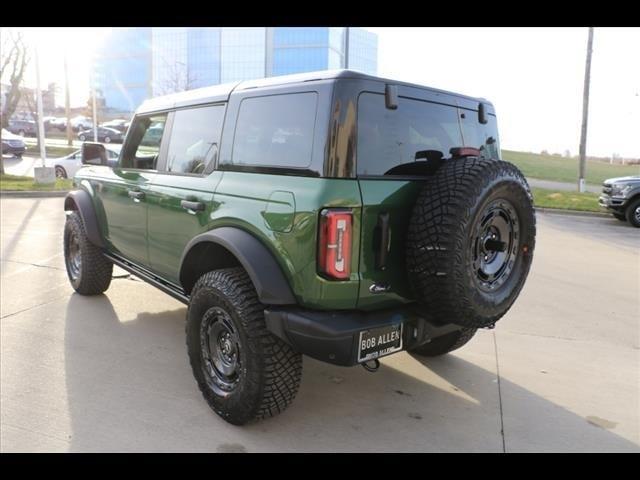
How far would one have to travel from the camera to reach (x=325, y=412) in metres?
3.23

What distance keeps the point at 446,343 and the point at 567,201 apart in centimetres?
1312

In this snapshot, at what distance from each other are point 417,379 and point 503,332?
1.44m

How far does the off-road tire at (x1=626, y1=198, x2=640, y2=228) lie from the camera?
469 inches

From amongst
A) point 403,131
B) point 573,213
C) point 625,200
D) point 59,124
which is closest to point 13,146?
point 59,124

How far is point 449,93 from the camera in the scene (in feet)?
10.6

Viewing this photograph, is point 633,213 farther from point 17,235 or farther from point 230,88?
point 17,235

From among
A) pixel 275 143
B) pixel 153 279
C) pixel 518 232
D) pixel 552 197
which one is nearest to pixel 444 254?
pixel 518 232

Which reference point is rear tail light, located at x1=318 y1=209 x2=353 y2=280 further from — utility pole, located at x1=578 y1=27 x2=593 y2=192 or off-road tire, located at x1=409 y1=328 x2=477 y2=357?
utility pole, located at x1=578 y1=27 x2=593 y2=192

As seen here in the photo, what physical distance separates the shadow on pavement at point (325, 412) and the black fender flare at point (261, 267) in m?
0.87

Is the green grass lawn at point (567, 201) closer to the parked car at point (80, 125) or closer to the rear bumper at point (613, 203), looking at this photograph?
the rear bumper at point (613, 203)

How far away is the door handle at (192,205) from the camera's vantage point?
10.7ft

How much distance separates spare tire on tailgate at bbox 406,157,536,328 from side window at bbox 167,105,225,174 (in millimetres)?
1495

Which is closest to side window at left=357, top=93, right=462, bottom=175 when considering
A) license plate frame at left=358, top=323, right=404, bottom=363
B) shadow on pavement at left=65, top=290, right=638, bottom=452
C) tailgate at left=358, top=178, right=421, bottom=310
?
tailgate at left=358, top=178, right=421, bottom=310
